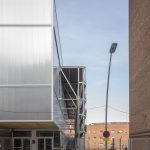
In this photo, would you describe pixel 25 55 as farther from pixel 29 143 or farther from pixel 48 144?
pixel 48 144

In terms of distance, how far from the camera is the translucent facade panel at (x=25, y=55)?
2861 centimetres

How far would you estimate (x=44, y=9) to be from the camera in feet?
95.9

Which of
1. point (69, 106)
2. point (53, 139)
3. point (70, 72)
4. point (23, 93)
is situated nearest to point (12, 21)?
point (23, 93)

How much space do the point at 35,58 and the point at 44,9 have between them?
3.27 metres

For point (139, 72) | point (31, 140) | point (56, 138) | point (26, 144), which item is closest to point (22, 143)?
point (26, 144)

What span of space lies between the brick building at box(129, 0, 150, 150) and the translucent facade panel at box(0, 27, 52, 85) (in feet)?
18.7

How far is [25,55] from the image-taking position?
28938mm

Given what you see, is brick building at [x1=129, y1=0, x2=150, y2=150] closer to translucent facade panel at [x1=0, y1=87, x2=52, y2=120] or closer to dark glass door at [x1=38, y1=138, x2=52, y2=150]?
translucent facade panel at [x1=0, y1=87, x2=52, y2=120]

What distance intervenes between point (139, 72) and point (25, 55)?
733 cm

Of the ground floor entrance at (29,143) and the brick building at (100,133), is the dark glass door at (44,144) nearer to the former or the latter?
Result: the ground floor entrance at (29,143)

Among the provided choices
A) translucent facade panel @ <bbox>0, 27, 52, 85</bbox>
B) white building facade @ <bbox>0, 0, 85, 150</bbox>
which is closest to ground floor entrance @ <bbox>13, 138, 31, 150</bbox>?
white building facade @ <bbox>0, 0, 85, 150</bbox>

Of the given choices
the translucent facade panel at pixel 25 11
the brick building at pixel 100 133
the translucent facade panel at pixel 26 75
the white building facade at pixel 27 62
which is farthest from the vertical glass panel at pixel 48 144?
the brick building at pixel 100 133

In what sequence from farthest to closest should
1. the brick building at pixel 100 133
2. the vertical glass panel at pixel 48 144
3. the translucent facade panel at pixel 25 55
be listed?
the brick building at pixel 100 133
the vertical glass panel at pixel 48 144
the translucent facade panel at pixel 25 55

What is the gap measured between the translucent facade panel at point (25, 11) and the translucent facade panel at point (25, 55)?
52cm
